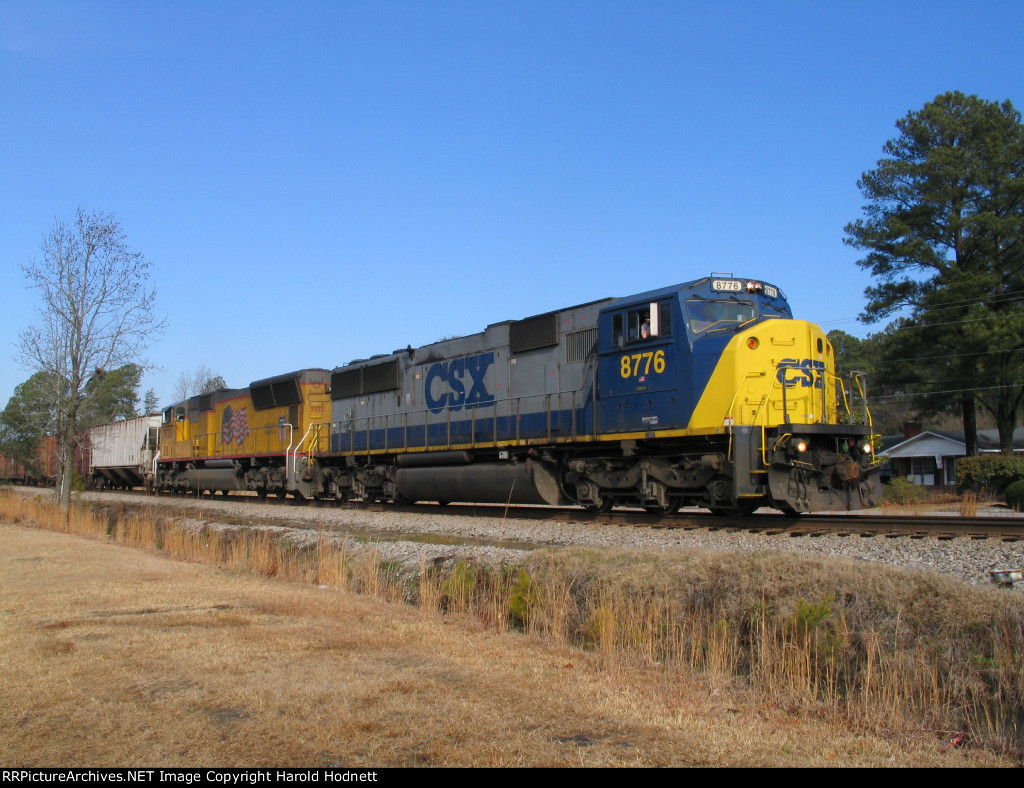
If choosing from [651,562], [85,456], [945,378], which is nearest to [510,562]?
[651,562]

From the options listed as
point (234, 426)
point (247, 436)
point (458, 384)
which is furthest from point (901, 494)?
point (234, 426)

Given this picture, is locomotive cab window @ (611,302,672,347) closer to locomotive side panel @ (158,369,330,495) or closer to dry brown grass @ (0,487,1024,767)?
dry brown grass @ (0,487,1024,767)

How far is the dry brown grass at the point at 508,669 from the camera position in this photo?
4.16 m

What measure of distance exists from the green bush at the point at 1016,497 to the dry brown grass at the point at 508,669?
53.3 ft

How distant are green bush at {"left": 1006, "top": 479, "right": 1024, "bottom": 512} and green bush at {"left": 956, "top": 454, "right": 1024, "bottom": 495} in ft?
A: 22.5

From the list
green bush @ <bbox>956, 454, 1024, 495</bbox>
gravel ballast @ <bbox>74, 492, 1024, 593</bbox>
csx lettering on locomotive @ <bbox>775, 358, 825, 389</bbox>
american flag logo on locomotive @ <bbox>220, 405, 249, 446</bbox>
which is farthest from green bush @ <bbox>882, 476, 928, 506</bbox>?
american flag logo on locomotive @ <bbox>220, 405, 249, 446</bbox>

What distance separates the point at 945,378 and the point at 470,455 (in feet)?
85.2

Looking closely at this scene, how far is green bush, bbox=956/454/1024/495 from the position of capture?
2667 centimetres

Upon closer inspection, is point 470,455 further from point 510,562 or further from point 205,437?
point 205,437

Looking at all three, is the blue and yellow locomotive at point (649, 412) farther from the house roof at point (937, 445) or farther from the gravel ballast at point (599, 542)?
the house roof at point (937, 445)

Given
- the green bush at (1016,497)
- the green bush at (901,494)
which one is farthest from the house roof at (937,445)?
the green bush at (1016,497)

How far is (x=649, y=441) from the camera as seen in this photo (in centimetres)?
1426

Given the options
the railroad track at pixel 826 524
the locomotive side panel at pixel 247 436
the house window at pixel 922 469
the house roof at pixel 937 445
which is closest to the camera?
the railroad track at pixel 826 524

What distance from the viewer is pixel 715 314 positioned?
1377 cm
